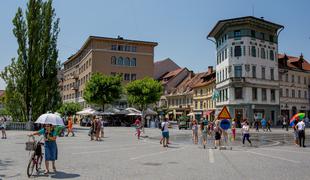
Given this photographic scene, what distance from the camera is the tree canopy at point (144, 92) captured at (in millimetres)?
57469

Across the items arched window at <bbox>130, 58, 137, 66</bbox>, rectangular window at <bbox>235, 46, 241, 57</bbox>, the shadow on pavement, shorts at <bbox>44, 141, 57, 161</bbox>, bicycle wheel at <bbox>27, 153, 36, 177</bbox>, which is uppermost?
arched window at <bbox>130, 58, 137, 66</bbox>

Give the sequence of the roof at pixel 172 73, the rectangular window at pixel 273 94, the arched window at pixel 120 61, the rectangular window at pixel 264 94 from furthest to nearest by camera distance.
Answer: the roof at pixel 172 73 → the arched window at pixel 120 61 → the rectangular window at pixel 273 94 → the rectangular window at pixel 264 94

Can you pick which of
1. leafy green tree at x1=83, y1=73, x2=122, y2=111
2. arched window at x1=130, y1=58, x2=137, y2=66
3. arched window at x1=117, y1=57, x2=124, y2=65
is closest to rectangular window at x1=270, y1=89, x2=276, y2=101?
leafy green tree at x1=83, y1=73, x2=122, y2=111

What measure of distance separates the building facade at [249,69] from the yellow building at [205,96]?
501 inches

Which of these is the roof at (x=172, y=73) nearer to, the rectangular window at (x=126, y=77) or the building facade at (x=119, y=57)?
the building facade at (x=119, y=57)

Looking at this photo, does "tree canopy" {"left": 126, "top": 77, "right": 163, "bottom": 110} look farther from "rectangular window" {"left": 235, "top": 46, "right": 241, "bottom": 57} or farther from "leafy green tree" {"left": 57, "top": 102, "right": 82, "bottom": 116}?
"leafy green tree" {"left": 57, "top": 102, "right": 82, "bottom": 116}

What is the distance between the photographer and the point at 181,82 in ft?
292

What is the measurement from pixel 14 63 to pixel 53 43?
5.19m

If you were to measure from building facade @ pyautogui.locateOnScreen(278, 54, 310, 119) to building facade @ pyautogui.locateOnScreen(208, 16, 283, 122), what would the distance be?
235 inches

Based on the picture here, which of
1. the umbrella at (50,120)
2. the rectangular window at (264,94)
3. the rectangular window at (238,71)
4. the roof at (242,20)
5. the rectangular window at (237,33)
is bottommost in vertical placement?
the umbrella at (50,120)

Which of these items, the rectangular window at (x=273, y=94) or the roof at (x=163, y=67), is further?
the roof at (x=163, y=67)

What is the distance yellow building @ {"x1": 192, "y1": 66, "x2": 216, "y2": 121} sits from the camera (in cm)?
6850

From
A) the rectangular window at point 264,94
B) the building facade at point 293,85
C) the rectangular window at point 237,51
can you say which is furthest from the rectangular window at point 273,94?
the rectangular window at point 237,51

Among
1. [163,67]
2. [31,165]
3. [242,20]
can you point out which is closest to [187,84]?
[163,67]
